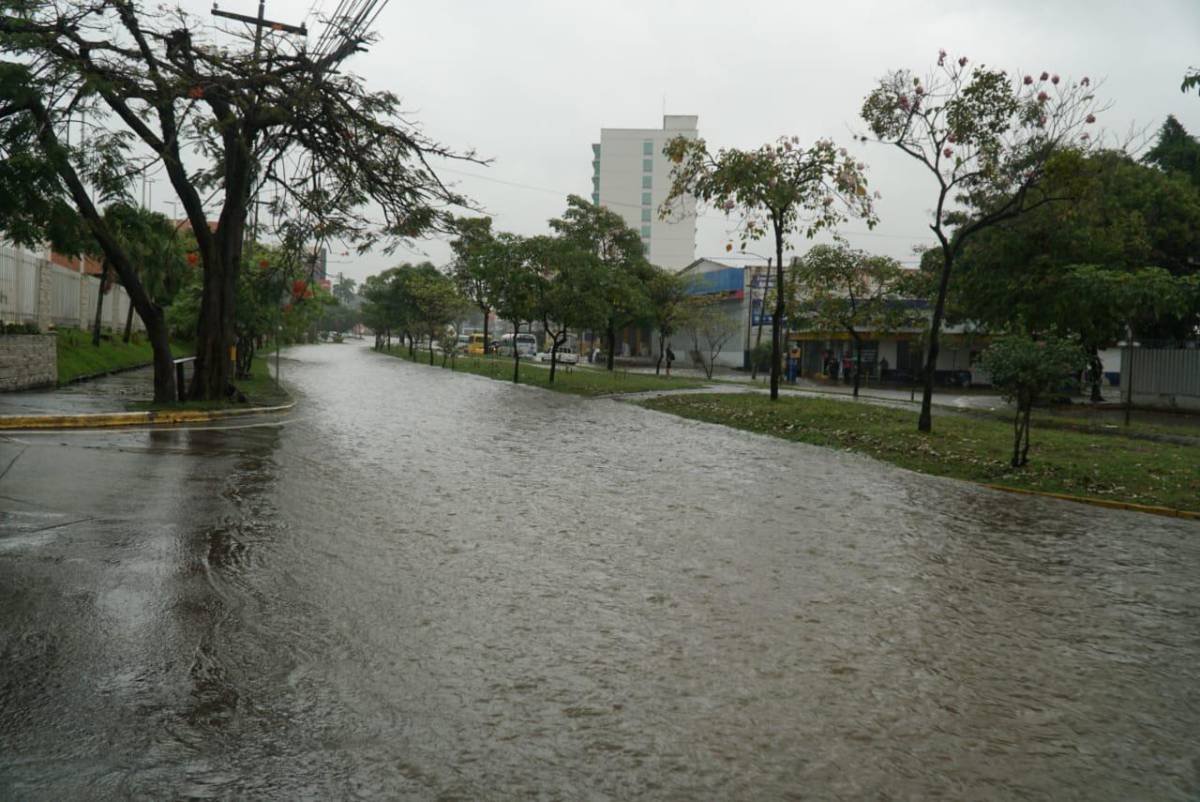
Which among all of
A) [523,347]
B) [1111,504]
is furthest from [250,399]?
[523,347]

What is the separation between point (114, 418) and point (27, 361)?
6.74m

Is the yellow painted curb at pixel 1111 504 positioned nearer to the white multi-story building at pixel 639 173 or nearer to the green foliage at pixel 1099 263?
the green foliage at pixel 1099 263

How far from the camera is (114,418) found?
53.0 feet

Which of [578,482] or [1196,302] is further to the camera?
[1196,302]

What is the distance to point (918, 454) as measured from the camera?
15.7 meters

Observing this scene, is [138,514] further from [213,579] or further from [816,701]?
[816,701]

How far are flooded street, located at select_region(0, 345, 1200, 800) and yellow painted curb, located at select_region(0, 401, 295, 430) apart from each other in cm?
504

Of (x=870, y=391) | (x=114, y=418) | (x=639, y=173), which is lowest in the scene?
(x=114, y=418)

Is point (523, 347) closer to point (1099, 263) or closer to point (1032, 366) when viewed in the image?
point (1099, 263)

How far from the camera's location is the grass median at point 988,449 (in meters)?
12.8

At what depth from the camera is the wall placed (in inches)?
791

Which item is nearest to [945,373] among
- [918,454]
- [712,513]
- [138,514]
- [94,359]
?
[918,454]

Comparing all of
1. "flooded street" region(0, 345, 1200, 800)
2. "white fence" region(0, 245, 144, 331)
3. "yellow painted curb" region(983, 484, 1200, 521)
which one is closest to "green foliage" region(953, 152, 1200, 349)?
"yellow painted curb" region(983, 484, 1200, 521)

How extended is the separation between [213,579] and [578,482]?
19.1 ft
